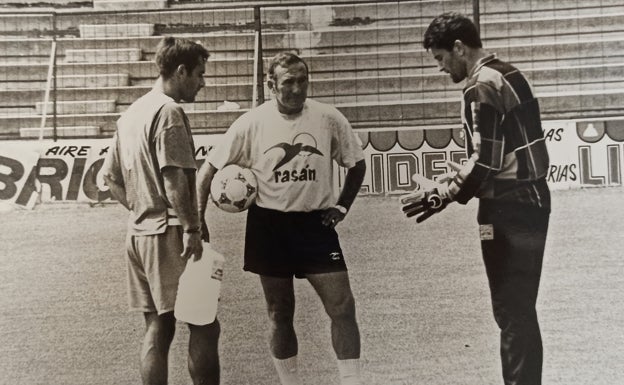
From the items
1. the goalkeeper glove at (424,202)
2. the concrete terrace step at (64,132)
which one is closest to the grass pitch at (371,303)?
the goalkeeper glove at (424,202)

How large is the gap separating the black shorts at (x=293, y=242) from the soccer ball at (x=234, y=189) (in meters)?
0.04

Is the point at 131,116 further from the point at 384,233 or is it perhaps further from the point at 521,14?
the point at 521,14

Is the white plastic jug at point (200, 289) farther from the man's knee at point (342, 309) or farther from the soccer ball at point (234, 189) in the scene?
the man's knee at point (342, 309)

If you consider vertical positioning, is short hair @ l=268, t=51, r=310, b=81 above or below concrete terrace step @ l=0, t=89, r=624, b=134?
above

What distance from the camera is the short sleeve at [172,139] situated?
1959mm

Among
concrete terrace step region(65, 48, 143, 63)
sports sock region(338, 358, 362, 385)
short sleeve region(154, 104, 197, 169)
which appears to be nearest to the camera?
short sleeve region(154, 104, 197, 169)

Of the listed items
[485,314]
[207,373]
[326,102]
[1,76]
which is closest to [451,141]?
[326,102]

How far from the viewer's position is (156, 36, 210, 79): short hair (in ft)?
6.78

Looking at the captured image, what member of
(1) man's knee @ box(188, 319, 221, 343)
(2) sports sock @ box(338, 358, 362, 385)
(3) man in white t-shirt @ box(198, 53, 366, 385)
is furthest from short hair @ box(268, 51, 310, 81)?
(2) sports sock @ box(338, 358, 362, 385)

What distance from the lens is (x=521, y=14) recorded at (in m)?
2.38

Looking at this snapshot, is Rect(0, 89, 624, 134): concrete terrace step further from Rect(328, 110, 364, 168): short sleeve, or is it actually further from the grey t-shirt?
the grey t-shirt

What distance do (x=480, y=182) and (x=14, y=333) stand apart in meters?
1.63

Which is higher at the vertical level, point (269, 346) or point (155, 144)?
point (155, 144)

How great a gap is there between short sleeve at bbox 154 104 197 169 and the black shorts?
30 cm
